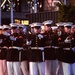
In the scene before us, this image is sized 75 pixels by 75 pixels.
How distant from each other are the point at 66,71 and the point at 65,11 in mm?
4955

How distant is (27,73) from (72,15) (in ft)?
13.5

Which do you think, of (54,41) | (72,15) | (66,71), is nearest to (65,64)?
(66,71)

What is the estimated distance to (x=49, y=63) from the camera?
11547mm

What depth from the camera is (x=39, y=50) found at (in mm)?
10914

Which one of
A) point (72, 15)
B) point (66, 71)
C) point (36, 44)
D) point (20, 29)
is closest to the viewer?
point (66, 71)

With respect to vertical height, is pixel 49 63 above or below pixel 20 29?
below

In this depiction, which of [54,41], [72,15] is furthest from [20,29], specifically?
[72,15]

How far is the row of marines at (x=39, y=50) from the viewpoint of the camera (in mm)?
10492

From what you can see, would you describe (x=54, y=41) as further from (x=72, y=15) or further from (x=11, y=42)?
(x=72, y=15)

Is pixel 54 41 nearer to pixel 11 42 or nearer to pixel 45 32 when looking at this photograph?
pixel 45 32

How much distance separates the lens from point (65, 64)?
410 inches

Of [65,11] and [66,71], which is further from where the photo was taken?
[65,11]

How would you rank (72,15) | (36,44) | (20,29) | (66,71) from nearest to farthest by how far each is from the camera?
1. (66,71)
2. (36,44)
3. (20,29)
4. (72,15)

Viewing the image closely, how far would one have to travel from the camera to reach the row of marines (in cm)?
1049
